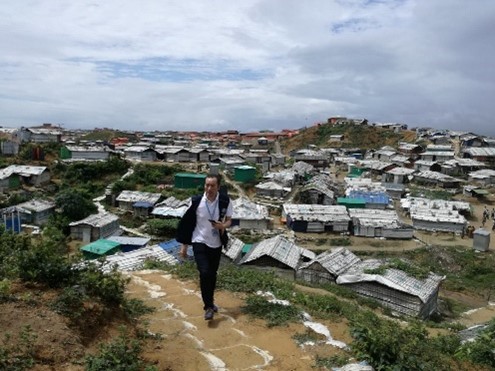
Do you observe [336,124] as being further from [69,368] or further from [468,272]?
[69,368]

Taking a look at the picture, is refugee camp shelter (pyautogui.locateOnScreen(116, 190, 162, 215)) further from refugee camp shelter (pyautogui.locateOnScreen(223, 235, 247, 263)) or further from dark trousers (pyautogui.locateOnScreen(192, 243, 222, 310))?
dark trousers (pyautogui.locateOnScreen(192, 243, 222, 310))

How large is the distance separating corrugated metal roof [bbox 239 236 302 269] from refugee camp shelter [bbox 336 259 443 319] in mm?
2928

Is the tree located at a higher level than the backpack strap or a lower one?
lower

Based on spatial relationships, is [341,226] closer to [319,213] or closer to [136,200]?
[319,213]

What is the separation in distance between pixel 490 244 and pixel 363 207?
11692mm

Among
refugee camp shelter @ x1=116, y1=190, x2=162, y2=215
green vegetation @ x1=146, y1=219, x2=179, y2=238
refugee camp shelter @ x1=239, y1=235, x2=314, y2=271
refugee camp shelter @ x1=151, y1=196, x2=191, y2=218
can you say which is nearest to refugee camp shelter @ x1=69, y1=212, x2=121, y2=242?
green vegetation @ x1=146, y1=219, x2=179, y2=238

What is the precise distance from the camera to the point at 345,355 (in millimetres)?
5898

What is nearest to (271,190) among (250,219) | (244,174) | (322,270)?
(244,174)

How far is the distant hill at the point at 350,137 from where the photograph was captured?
297 feet

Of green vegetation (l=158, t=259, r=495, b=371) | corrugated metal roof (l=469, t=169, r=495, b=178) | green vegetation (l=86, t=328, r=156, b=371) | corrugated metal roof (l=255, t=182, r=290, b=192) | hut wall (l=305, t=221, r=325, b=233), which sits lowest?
hut wall (l=305, t=221, r=325, b=233)

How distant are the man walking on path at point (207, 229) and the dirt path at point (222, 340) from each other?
0.46 m

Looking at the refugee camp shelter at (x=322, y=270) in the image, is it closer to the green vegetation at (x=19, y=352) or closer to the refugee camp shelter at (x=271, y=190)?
the green vegetation at (x=19, y=352)

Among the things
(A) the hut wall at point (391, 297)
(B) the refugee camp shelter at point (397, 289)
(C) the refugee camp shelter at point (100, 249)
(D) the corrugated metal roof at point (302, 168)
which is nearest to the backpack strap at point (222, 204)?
(B) the refugee camp shelter at point (397, 289)

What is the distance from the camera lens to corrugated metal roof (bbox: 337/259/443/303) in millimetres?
18845
